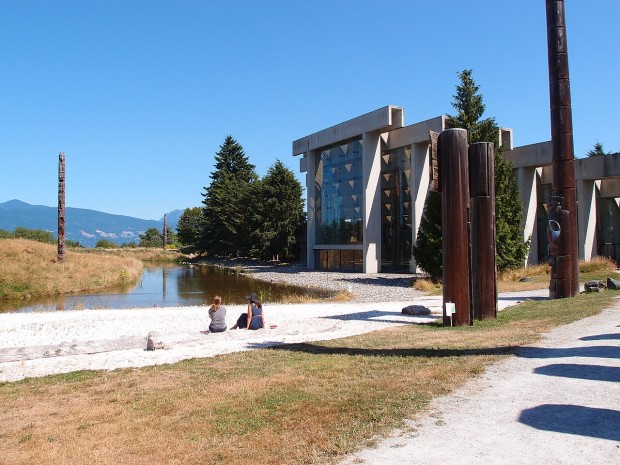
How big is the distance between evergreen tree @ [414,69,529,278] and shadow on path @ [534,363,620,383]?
817 inches

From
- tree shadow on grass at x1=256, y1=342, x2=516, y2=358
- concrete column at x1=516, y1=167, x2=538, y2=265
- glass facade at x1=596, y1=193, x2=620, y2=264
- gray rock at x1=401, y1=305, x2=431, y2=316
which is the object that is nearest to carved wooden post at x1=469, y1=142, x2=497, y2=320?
gray rock at x1=401, y1=305, x2=431, y2=316

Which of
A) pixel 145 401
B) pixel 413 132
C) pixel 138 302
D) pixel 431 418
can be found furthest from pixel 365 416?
pixel 413 132

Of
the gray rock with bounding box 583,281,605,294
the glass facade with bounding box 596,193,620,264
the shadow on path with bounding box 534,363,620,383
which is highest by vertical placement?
the glass facade with bounding box 596,193,620,264

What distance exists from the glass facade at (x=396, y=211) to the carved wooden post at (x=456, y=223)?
86.7ft

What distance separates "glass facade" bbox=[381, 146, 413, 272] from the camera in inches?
1583

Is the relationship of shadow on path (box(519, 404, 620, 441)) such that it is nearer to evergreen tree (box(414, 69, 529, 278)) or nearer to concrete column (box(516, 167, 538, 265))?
evergreen tree (box(414, 69, 529, 278))

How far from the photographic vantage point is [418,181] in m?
37.7

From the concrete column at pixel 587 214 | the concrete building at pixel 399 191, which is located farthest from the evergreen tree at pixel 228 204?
the concrete column at pixel 587 214

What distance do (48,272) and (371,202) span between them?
22700mm

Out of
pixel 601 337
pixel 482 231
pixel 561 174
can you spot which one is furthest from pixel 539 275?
pixel 601 337

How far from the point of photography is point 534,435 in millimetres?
4891

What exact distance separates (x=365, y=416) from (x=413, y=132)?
114 ft

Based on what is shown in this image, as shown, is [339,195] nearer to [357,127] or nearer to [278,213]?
[357,127]

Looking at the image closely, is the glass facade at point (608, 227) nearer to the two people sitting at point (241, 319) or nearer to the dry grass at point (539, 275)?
the dry grass at point (539, 275)
